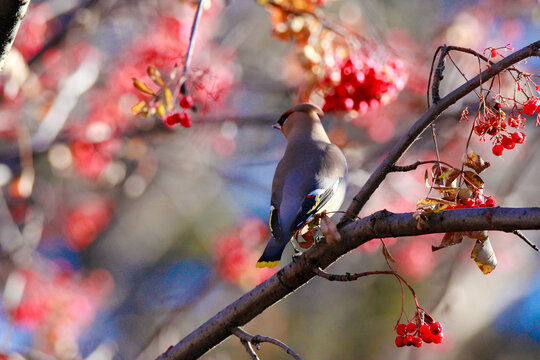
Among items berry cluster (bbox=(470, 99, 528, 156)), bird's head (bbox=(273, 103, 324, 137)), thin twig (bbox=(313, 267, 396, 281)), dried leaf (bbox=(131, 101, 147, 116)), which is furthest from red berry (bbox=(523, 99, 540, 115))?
bird's head (bbox=(273, 103, 324, 137))

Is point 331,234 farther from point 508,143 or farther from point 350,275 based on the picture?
point 508,143

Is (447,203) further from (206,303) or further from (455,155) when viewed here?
(206,303)

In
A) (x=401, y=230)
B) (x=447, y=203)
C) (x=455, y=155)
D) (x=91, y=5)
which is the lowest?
(x=91, y=5)

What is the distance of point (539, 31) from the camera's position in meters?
6.55

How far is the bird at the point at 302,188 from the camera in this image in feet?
Result: 8.17

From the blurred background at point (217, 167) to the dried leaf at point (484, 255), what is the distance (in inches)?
53.0

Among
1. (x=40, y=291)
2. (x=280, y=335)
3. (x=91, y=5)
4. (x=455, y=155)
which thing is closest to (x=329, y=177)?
(x=91, y=5)

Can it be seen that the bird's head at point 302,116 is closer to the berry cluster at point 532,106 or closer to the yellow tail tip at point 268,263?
the yellow tail tip at point 268,263

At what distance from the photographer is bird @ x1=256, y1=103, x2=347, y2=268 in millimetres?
2490

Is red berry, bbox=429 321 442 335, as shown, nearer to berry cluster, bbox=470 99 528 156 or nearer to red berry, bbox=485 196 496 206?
red berry, bbox=485 196 496 206

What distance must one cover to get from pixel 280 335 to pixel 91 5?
510 cm

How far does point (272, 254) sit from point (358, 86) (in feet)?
→ 4.64

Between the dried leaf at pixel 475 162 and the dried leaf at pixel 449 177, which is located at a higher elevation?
the dried leaf at pixel 475 162

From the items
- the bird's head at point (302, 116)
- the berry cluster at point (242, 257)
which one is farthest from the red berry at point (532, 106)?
the berry cluster at point (242, 257)
